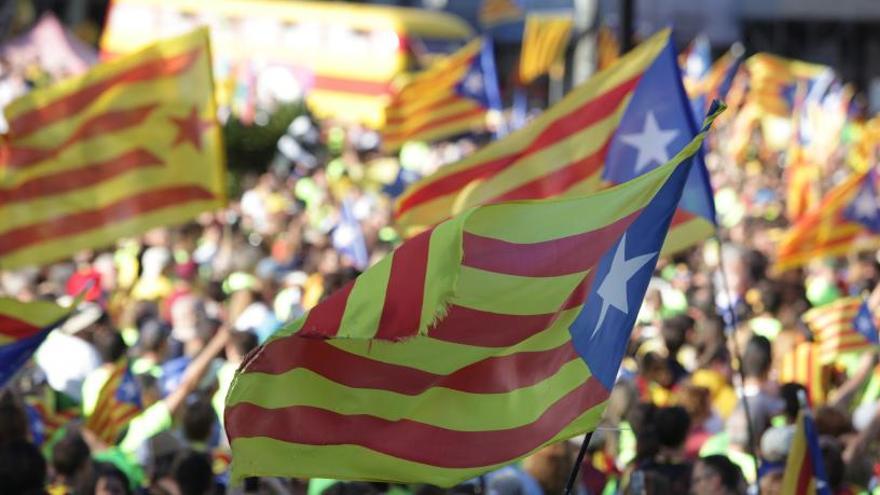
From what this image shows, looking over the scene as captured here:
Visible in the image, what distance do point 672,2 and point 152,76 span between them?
4471 centimetres

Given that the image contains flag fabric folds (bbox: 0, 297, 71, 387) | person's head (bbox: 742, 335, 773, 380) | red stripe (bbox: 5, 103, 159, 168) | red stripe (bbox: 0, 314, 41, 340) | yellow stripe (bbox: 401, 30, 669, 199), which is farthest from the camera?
red stripe (bbox: 5, 103, 159, 168)

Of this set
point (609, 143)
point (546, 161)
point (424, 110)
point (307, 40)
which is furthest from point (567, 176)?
point (307, 40)

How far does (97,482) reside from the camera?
248 inches

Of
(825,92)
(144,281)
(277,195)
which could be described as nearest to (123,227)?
(144,281)

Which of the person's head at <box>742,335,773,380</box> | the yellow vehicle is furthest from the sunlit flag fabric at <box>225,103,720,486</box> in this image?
the yellow vehicle

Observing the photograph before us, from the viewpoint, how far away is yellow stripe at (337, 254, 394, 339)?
4.73 m

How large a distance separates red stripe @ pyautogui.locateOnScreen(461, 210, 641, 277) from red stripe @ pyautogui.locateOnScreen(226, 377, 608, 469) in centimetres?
31

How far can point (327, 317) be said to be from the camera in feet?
15.6

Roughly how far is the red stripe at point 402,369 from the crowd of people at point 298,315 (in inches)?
8.0

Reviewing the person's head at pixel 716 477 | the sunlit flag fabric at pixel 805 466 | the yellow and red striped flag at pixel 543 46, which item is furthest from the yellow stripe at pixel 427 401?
the yellow and red striped flag at pixel 543 46

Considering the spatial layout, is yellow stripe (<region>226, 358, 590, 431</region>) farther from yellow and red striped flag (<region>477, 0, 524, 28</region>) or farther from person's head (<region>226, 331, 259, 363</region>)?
yellow and red striped flag (<region>477, 0, 524, 28</region>)

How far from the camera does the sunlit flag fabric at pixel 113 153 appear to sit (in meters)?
9.02

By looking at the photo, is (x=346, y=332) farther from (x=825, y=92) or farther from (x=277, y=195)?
(x=825, y=92)

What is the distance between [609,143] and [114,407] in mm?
2354
